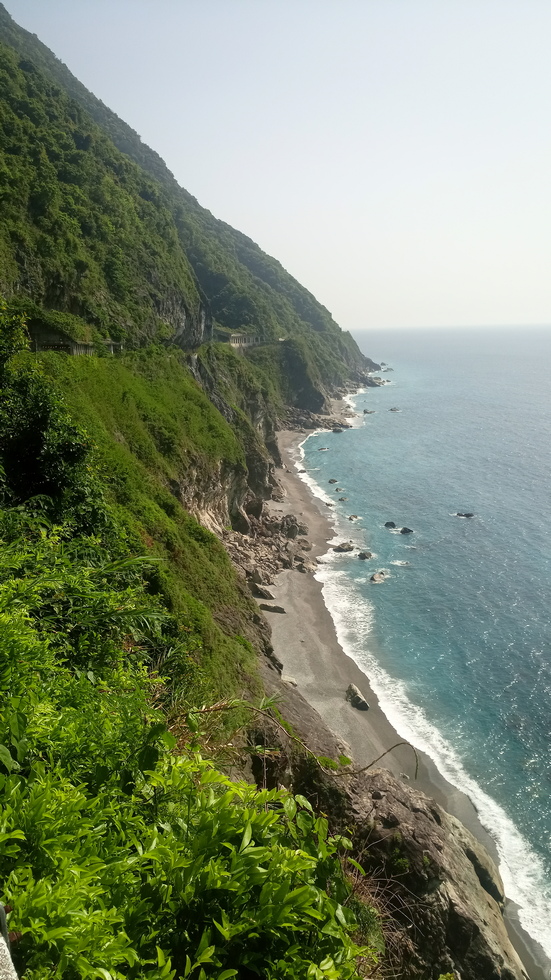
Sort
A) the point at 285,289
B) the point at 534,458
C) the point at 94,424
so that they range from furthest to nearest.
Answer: the point at 285,289 < the point at 534,458 < the point at 94,424

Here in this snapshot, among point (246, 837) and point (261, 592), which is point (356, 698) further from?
point (246, 837)

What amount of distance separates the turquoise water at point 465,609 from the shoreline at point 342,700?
0.74 m

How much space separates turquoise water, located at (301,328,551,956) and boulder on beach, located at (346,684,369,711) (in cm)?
152

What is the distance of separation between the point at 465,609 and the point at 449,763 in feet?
53.1

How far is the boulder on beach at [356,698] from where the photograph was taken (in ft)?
105

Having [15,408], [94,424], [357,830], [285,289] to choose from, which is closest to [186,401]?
[94,424]

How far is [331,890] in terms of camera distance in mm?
4008

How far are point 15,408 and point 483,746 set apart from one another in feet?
96.9

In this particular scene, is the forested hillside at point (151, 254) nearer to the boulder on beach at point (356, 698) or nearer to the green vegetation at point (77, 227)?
the green vegetation at point (77, 227)

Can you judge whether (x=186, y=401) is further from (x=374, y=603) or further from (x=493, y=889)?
(x=493, y=889)

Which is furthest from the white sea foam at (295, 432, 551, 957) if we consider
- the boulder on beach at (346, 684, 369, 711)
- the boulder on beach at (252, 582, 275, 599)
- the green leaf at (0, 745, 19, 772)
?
the green leaf at (0, 745, 19, 772)

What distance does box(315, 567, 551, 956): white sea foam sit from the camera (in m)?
22.3

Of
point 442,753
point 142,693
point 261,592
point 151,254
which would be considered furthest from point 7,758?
point 151,254

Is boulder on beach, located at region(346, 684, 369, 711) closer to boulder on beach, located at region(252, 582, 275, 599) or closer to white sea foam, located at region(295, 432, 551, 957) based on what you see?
white sea foam, located at region(295, 432, 551, 957)
